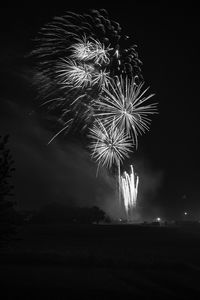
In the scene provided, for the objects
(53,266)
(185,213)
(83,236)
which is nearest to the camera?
(53,266)

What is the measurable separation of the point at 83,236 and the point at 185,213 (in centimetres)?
10031

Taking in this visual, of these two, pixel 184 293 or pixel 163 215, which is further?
pixel 163 215

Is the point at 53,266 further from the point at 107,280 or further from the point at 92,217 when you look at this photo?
the point at 92,217

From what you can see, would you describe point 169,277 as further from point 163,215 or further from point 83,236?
point 163,215

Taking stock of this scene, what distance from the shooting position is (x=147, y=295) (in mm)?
19953

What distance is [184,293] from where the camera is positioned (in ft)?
67.4

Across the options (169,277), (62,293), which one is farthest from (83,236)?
(62,293)

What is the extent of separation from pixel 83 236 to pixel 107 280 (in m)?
34.5

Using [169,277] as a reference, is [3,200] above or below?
above

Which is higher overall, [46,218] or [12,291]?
[46,218]

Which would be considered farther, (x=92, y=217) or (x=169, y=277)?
(x=92, y=217)

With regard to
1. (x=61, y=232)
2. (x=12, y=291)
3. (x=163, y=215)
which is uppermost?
(x=163, y=215)

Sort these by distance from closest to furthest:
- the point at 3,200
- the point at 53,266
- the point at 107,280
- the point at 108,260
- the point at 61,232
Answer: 1. the point at 3,200
2. the point at 107,280
3. the point at 53,266
4. the point at 108,260
5. the point at 61,232

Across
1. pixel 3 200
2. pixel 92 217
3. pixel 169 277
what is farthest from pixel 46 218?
pixel 3 200
